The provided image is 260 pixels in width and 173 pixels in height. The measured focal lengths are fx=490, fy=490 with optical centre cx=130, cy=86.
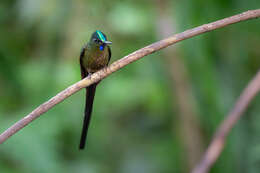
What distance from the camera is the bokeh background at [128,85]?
137 inches

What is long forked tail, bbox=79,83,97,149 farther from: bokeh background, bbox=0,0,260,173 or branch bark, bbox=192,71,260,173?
branch bark, bbox=192,71,260,173

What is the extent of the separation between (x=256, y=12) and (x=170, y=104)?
2.36m

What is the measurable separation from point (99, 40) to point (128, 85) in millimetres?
821

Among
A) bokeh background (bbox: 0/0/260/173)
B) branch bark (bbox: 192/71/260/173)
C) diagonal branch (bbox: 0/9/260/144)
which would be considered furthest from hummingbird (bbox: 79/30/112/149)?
branch bark (bbox: 192/71/260/173)

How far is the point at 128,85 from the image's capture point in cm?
439

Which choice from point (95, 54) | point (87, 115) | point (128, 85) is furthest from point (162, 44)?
point (128, 85)

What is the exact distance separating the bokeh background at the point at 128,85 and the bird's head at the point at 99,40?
161mm

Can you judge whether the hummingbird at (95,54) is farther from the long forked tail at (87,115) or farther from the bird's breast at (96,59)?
the long forked tail at (87,115)

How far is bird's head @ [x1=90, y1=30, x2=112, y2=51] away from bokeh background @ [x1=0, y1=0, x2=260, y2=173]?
0.16 meters

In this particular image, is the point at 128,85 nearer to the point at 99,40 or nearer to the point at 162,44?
the point at 99,40

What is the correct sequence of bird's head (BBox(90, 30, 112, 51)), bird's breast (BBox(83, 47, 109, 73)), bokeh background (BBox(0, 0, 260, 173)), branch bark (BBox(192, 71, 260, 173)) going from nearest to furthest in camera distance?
branch bark (BBox(192, 71, 260, 173))
bokeh background (BBox(0, 0, 260, 173))
bird's head (BBox(90, 30, 112, 51))
bird's breast (BBox(83, 47, 109, 73))

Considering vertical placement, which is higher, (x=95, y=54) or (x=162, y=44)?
(x=162, y=44)

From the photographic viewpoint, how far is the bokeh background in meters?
3.49

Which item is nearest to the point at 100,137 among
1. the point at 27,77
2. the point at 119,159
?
the point at 119,159
